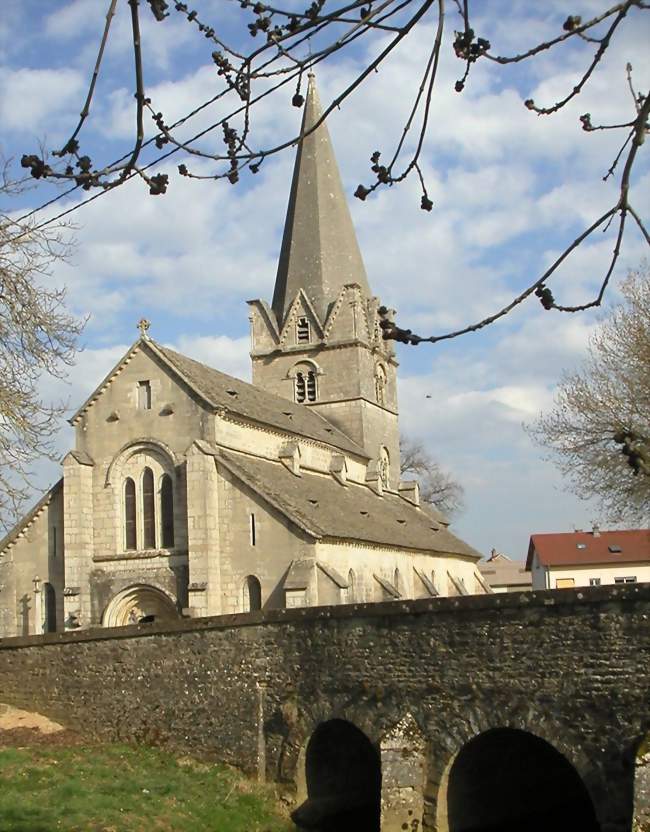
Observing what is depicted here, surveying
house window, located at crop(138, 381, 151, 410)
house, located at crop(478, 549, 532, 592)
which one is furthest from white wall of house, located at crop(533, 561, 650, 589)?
house window, located at crop(138, 381, 151, 410)

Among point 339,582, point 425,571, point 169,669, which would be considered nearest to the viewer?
point 169,669

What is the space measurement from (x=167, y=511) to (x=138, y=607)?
3.34 m

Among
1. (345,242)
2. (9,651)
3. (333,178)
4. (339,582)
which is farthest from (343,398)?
(9,651)

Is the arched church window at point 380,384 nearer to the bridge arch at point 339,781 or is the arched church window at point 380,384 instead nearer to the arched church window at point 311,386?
the arched church window at point 311,386

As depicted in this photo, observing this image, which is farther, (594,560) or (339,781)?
(594,560)

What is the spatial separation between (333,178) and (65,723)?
3624cm

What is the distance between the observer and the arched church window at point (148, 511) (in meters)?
36.0

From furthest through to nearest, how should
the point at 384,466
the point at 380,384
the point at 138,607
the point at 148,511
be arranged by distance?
the point at 380,384 < the point at 384,466 < the point at 148,511 < the point at 138,607

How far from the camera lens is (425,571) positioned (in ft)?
142

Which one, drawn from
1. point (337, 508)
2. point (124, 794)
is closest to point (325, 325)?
point (337, 508)

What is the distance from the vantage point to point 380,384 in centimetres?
5306

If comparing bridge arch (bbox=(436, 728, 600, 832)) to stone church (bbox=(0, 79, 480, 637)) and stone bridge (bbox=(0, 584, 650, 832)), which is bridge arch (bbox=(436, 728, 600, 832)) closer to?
stone bridge (bbox=(0, 584, 650, 832))

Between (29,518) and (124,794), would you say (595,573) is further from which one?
(124,794)

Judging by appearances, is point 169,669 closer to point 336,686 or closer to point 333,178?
point 336,686
